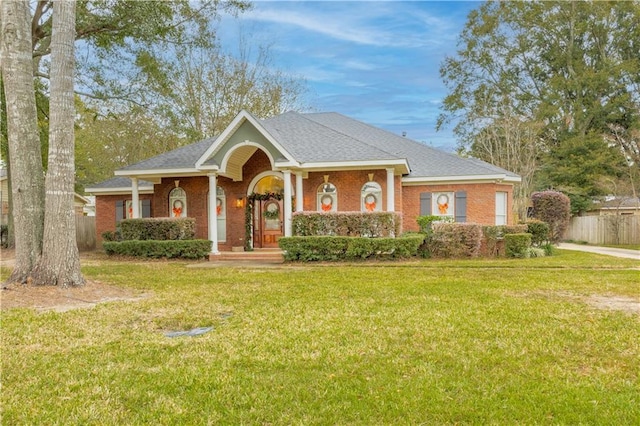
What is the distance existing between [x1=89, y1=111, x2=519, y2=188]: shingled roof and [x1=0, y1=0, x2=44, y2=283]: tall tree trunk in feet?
25.2

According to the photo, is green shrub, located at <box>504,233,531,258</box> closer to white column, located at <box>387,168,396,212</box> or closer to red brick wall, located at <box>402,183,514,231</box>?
red brick wall, located at <box>402,183,514,231</box>

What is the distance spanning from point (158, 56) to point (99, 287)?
13.4 m

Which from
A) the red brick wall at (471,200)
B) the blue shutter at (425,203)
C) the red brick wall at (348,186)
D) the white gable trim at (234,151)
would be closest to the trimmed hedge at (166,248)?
the white gable trim at (234,151)

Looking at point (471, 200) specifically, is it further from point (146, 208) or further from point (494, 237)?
point (146, 208)

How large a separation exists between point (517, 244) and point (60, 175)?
44.8 feet

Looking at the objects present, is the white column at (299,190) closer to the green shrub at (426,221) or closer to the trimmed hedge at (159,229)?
the trimmed hedge at (159,229)

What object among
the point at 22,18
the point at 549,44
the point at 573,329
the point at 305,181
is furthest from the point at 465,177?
the point at 549,44

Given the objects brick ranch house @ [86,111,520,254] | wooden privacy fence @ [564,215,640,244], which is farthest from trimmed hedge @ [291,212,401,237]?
wooden privacy fence @ [564,215,640,244]

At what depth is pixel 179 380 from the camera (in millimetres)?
3893

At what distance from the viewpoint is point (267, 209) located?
18281mm

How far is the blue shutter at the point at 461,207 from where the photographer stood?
18062 mm

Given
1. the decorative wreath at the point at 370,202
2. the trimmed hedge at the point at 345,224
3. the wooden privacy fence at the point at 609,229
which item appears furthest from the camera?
the wooden privacy fence at the point at 609,229

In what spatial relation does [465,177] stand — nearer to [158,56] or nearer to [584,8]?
[158,56]

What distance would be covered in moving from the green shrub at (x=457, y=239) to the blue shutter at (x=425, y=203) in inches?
114
